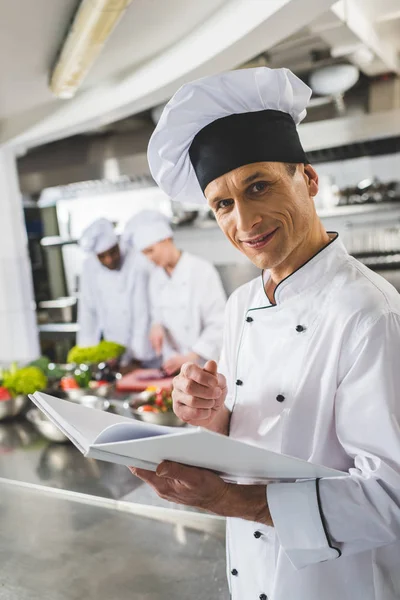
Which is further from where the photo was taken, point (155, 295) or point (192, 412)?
point (155, 295)

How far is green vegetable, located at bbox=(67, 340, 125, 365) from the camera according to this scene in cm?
331

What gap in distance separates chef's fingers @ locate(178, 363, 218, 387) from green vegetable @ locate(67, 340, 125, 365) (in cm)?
221

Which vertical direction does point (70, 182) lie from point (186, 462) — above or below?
above

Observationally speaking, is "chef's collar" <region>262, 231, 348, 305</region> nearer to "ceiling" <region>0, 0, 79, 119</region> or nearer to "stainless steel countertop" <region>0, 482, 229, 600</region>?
"stainless steel countertop" <region>0, 482, 229, 600</region>

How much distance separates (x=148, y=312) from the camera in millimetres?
4477

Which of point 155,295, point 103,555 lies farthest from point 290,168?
point 155,295

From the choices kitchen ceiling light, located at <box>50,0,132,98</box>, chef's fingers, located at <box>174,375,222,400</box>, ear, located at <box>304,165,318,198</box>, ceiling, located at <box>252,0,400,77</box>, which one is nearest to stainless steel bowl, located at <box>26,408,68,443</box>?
chef's fingers, located at <box>174,375,222,400</box>

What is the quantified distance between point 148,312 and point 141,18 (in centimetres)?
216

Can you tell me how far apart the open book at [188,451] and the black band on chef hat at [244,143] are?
0.57 metres

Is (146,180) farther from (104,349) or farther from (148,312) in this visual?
(104,349)

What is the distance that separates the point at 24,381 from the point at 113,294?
1938mm

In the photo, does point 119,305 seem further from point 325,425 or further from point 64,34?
point 325,425

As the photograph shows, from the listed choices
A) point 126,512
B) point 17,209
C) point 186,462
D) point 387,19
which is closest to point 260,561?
point 186,462

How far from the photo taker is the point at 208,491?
96cm
